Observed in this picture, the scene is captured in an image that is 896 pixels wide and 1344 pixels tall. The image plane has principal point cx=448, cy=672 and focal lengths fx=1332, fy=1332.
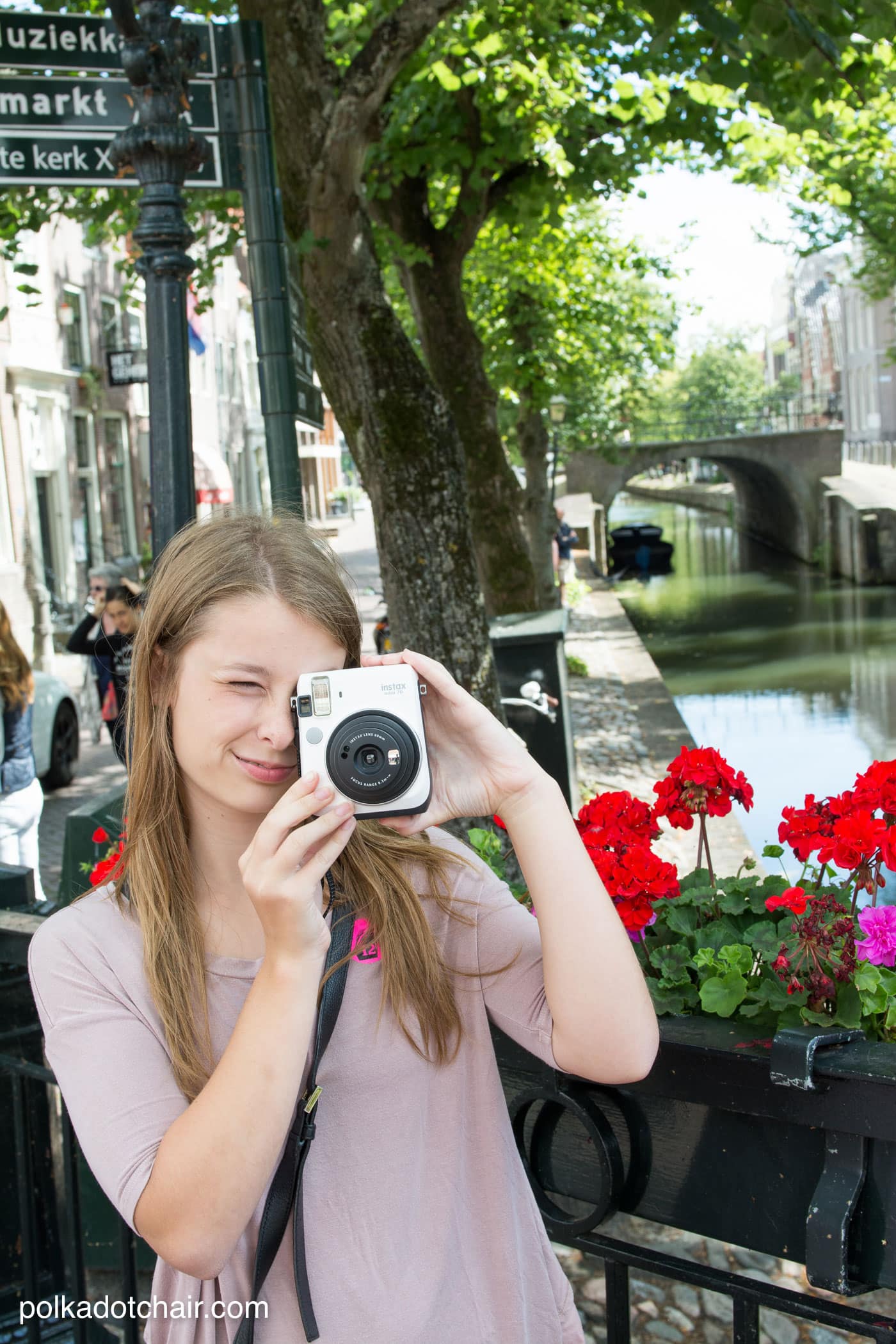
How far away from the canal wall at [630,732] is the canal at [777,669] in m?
0.59

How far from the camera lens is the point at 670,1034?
171 centimetres

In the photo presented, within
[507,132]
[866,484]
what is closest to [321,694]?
[507,132]

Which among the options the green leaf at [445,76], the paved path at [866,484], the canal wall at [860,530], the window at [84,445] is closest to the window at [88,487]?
the window at [84,445]

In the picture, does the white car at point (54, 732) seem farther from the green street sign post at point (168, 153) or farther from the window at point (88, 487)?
the window at point (88, 487)

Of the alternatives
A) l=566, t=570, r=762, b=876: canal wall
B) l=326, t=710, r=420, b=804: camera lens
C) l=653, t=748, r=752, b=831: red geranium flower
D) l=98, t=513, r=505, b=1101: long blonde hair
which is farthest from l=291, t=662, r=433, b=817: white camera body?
l=566, t=570, r=762, b=876: canal wall

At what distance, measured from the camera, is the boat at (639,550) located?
39.5 m

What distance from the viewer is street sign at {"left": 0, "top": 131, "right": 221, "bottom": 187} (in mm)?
3316

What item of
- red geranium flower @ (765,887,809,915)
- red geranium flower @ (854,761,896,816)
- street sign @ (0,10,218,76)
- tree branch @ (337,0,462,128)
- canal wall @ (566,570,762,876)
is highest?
tree branch @ (337,0,462,128)

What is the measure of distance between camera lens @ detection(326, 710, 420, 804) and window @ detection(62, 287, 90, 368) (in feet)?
75.8

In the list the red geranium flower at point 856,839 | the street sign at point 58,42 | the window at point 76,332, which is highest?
the window at point 76,332

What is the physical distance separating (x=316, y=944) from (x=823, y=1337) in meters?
2.80

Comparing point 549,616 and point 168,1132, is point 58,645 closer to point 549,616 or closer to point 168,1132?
point 549,616

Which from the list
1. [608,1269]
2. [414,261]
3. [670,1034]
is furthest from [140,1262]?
[414,261]

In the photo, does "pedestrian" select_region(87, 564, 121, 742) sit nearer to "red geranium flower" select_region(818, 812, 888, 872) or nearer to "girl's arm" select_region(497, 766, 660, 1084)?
"red geranium flower" select_region(818, 812, 888, 872)
